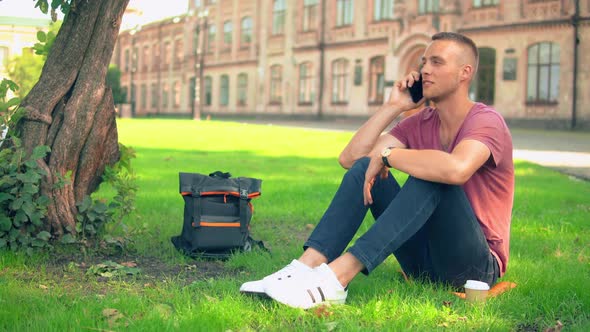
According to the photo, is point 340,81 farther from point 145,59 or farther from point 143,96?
point 143,96

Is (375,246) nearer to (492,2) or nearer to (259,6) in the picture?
(492,2)

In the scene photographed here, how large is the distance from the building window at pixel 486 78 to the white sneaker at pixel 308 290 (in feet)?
93.9

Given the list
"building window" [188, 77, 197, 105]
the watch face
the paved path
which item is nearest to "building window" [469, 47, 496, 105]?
the paved path

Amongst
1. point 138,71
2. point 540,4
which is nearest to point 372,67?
point 540,4

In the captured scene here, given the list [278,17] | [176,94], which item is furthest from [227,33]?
[176,94]

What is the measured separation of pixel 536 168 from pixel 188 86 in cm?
4339

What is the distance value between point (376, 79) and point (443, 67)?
33.4 m

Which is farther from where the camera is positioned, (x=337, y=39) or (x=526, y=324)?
(x=337, y=39)

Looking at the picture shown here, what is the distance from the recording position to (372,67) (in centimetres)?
3728

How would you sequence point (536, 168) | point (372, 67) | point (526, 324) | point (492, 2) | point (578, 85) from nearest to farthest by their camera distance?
point (526, 324) < point (536, 168) < point (578, 85) < point (492, 2) < point (372, 67)

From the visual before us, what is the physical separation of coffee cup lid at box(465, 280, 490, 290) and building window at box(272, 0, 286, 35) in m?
41.2

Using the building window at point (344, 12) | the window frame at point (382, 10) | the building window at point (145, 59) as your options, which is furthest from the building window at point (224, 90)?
the window frame at point (382, 10)

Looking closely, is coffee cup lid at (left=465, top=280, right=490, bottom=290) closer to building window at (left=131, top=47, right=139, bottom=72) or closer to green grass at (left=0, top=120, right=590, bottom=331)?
green grass at (left=0, top=120, right=590, bottom=331)

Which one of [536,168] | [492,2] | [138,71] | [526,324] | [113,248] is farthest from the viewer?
[138,71]
